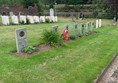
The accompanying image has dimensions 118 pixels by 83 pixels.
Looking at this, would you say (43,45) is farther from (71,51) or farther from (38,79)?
(38,79)

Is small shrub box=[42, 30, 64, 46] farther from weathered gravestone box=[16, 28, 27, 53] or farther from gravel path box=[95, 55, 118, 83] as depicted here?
gravel path box=[95, 55, 118, 83]

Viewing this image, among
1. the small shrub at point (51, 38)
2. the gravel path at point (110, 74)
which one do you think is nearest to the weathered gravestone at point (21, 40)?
the small shrub at point (51, 38)

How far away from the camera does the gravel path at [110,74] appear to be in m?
7.05

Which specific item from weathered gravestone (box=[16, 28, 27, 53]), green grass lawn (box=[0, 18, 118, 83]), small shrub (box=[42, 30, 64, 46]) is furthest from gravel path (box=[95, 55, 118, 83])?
weathered gravestone (box=[16, 28, 27, 53])

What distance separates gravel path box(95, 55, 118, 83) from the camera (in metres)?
7.05

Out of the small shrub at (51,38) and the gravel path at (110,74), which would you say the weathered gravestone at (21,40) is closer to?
the small shrub at (51,38)

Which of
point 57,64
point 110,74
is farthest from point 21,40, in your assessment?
point 110,74

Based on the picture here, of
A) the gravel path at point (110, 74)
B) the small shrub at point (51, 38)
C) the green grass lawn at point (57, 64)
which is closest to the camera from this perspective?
the green grass lawn at point (57, 64)

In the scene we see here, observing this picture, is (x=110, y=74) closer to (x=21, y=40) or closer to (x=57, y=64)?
(x=57, y=64)

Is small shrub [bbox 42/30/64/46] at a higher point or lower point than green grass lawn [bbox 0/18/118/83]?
higher

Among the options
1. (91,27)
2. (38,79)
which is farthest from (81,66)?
(91,27)

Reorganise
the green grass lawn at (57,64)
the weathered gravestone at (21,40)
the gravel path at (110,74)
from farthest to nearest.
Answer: the weathered gravestone at (21,40), the gravel path at (110,74), the green grass lawn at (57,64)

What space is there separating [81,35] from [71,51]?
4336mm

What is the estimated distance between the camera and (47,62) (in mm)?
7930
